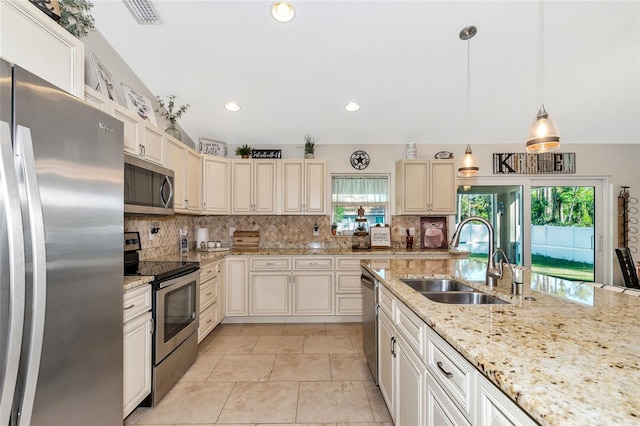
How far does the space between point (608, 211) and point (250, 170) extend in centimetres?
531

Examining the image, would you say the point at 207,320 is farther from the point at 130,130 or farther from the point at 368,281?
the point at 130,130

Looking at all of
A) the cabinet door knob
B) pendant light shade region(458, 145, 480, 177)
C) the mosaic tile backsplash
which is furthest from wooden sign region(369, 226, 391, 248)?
the cabinet door knob

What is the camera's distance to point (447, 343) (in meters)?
1.00

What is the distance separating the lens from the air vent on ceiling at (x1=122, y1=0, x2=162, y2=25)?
219cm

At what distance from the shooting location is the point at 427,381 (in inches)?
46.2

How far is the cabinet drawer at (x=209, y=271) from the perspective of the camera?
9.50ft

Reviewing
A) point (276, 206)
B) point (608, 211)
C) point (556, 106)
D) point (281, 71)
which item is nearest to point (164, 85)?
point (281, 71)

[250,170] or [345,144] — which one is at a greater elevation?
[345,144]

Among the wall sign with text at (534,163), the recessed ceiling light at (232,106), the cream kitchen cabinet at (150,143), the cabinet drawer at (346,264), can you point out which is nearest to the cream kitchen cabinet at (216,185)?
the recessed ceiling light at (232,106)

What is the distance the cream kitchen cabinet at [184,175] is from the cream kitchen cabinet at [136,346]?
1.37m

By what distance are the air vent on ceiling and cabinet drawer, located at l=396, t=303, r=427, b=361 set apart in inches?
115

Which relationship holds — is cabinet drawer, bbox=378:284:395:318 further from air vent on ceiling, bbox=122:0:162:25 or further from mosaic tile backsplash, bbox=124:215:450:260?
air vent on ceiling, bbox=122:0:162:25

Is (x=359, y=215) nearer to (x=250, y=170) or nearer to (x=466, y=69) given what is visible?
(x=250, y=170)

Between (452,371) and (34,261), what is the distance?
1.51 metres
